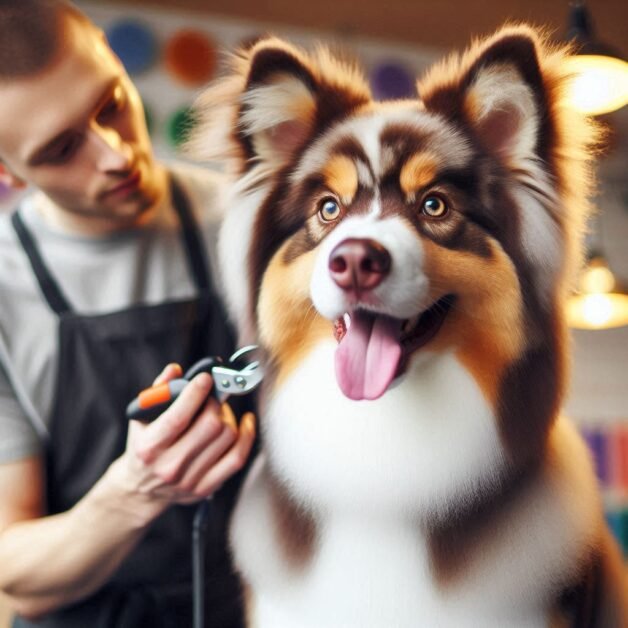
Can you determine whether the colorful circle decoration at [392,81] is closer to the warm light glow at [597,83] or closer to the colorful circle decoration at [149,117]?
the warm light glow at [597,83]

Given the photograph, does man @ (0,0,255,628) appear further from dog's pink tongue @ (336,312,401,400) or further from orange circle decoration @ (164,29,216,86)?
dog's pink tongue @ (336,312,401,400)

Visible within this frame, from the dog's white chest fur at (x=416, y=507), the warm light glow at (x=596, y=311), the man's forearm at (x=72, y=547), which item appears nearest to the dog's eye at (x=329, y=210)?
the dog's white chest fur at (x=416, y=507)

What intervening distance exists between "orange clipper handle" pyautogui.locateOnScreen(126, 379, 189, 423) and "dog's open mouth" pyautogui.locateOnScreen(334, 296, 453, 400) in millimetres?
174

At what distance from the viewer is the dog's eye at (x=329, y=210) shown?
57 centimetres

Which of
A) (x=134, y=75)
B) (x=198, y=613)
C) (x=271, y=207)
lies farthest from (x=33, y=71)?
(x=198, y=613)

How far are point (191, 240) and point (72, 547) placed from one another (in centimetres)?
34

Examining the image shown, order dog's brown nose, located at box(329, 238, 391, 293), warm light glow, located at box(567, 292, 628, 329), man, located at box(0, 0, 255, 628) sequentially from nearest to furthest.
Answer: dog's brown nose, located at box(329, 238, 391, 293) → warm light glow, located at box(567, 292, 628, 329) → man, located at box(0, 0, 255, 628)

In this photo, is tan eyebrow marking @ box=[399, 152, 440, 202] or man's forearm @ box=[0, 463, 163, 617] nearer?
tan eyebrow marking @ box=[399, 152, 440, 202]

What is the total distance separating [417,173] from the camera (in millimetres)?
555

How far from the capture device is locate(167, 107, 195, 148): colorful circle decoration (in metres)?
0.72

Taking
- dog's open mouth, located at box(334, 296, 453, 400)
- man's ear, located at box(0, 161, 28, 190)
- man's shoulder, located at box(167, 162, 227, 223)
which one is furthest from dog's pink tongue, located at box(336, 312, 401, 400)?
man's ear, located at box(0, 161, 28, 190)

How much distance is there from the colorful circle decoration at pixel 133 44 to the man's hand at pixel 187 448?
13.8 inches

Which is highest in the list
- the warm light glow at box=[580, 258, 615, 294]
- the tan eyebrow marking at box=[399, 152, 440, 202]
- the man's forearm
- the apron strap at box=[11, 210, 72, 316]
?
the tan eyebrow marking at box=[399, 152, 440, 202]

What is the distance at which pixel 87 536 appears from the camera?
2.34 feet
